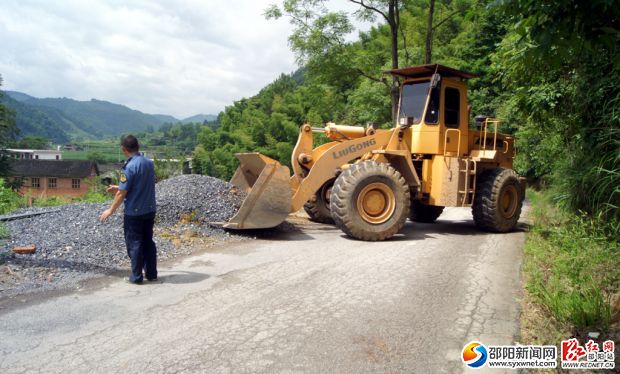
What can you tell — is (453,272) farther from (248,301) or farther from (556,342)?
(248,301)

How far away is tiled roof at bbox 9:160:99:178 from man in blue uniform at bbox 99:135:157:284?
2560 inches

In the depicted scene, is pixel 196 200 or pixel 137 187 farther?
pixel 196 200

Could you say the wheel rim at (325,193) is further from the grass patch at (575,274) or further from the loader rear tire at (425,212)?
the grass patch at (575,274)

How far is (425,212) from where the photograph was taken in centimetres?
1138

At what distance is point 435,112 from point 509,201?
8.35 feet

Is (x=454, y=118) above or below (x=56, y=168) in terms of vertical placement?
above

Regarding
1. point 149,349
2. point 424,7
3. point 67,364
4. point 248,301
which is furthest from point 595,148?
point 424,7

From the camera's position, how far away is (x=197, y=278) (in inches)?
222

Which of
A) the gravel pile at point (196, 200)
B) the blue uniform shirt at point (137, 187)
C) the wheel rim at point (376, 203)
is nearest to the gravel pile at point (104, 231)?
the gravel pile at point (196, 200)

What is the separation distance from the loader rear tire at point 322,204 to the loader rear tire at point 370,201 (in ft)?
5.86

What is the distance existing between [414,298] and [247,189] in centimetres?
510

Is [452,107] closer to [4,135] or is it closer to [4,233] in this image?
[4,233]

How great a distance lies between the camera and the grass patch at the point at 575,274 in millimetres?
4316

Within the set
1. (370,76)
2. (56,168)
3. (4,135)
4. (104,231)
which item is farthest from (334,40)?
(56,168)
